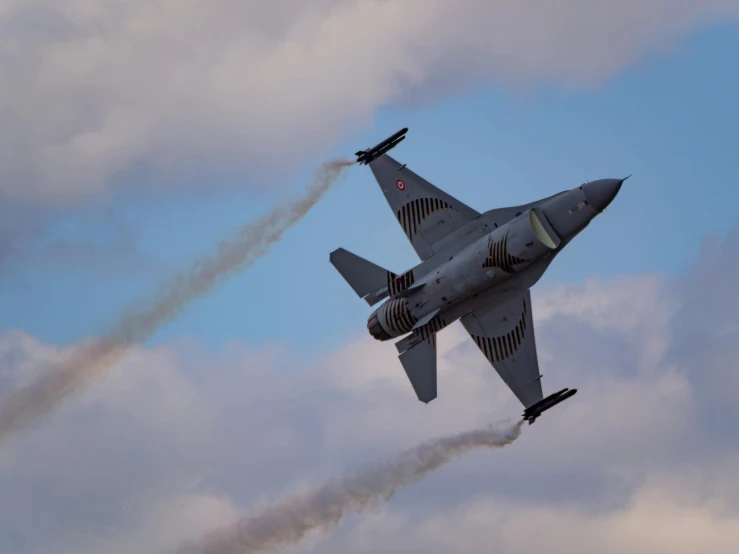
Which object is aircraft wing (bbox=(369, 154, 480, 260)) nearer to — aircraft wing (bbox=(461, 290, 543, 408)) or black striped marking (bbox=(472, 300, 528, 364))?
aircraft wing (bbox=(461, 290, 543, 408))

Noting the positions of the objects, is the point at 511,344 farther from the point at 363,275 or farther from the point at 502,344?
the point at 363,275

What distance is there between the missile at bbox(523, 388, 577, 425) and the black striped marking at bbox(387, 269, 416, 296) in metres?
9.32

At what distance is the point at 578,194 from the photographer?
80875 millimetres

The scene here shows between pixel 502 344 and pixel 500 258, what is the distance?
6.86 m

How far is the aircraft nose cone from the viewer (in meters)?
80.2

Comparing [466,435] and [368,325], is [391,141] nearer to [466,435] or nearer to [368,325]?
[368,325]

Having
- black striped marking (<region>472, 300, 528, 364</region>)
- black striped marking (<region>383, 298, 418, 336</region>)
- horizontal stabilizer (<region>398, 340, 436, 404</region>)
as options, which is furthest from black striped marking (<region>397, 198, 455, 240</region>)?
black striped marking (<region>472, 300, 528, 364</region>)

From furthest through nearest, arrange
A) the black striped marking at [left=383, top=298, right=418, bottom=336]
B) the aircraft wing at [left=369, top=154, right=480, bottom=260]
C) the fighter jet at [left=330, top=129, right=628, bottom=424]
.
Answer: the aircraft wing at [left=369, top=154, right=480, bottom=260] → the black striped marking at [left=383, top=298, right=418, bottom=336] → the fighter jet at [left=330, top=129, right=628, bottom=424]

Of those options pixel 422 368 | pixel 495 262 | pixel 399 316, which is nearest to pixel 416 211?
pixel 399 316

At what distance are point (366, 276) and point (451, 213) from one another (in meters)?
5.83

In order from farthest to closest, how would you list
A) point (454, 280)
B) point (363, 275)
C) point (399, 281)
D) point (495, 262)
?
1. point (363, 275)
2. point (399, 281)
3. point (454, 280)
4. point (495, 262)

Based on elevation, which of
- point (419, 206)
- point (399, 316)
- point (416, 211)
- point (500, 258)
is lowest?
point (500, 258)

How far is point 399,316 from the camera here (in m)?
85.6

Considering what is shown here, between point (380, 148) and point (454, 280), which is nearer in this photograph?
point (454, 280)
